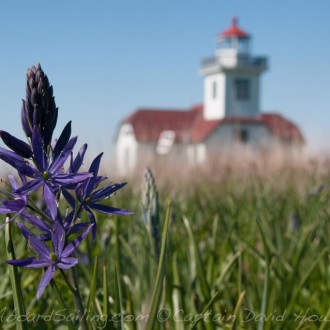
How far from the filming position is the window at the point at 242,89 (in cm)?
5203

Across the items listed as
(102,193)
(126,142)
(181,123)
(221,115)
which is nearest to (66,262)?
(102,193)

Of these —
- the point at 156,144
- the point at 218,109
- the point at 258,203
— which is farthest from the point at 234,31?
the point at 258,203

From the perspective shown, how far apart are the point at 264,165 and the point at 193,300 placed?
9.29 m

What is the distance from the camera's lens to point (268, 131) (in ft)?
170

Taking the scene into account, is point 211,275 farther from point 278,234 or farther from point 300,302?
point 278,234

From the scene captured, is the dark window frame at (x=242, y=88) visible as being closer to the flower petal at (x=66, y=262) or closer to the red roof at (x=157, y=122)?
the red roof at (x=157, y=122)

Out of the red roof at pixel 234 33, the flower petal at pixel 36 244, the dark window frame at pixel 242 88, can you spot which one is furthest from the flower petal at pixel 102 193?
the dark window frame at pixel 242 88

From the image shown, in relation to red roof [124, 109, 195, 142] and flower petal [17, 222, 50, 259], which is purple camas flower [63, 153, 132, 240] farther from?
red roof [124, 109, 195, 142]

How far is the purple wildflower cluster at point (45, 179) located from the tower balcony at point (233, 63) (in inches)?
1961

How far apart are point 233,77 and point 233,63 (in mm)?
1478

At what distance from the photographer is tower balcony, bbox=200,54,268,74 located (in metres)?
50.4

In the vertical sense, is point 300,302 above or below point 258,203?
below

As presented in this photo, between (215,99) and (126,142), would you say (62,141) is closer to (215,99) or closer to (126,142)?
(215,99)

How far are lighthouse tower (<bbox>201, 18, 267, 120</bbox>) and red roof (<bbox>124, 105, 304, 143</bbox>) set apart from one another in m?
0.94
